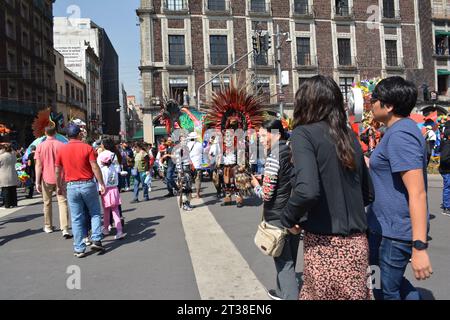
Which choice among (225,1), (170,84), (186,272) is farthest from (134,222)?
(225,1)

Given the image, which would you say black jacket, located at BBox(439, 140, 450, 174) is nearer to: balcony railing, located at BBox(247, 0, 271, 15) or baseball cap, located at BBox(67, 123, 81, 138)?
baseball cap, located at BBox(67, 123, 81, 138)

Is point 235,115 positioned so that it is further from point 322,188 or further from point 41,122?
point 322,188

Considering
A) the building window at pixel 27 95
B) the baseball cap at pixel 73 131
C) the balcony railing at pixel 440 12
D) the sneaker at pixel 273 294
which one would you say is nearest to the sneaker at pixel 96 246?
the baseball cap at pixel 73 131

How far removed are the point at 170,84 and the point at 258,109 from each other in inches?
925

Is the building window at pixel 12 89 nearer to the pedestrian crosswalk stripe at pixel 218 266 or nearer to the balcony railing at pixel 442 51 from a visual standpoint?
the pedestrian crosswalk stripe at pixel 218 266

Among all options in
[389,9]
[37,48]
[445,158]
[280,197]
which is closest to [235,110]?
[445,158]

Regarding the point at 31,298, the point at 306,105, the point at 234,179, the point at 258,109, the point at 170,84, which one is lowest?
the point at 31,298

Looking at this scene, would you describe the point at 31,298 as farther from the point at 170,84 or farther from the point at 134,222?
the point at 170,84

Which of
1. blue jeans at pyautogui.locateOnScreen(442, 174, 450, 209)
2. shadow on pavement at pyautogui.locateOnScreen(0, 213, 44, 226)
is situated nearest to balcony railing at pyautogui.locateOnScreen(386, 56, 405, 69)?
blue jeans at pyautogui.locateOnScreen(442, 174, 450, 209)

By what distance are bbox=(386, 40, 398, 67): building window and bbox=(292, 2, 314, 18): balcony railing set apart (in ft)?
26.2

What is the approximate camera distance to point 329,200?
6.68 ft

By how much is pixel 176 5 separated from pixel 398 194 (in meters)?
31.3

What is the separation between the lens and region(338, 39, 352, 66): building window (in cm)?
3331
